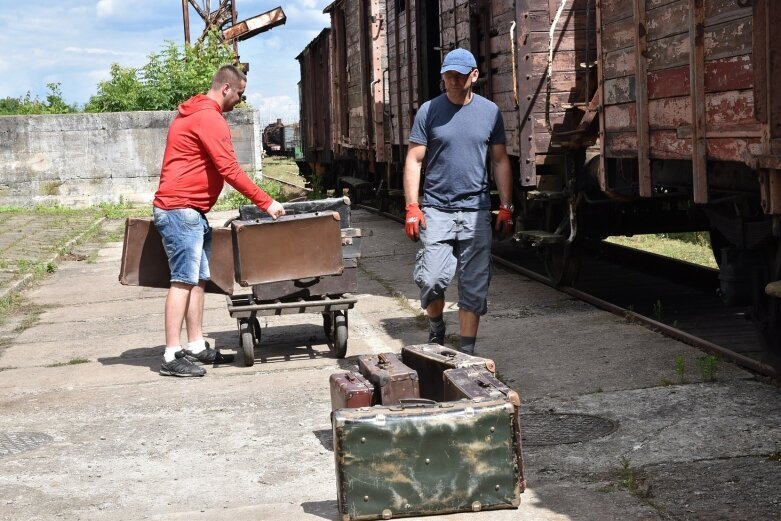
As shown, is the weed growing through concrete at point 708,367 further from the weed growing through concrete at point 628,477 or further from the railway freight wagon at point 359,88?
the railway freight wagon at point 359,88

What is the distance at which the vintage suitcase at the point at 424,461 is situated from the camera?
13.9 ft

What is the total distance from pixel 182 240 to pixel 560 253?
4018 millimetres

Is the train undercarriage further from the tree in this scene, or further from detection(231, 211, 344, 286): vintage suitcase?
the tree

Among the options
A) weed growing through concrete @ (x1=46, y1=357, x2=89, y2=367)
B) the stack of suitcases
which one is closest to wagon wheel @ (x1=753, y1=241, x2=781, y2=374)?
the stack of suitcases

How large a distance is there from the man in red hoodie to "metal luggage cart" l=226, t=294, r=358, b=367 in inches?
12.1

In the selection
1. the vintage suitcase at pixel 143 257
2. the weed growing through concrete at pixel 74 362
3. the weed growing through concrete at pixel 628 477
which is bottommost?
the weed growing through concrete at pixel 628 477

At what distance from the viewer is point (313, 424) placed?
5840mm

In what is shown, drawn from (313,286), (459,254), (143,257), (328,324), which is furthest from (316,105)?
(459,254)

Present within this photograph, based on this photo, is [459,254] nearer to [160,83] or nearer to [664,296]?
[664,296]

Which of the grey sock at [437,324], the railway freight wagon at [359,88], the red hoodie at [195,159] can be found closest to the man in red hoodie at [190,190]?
the red hoodie at [195,159]

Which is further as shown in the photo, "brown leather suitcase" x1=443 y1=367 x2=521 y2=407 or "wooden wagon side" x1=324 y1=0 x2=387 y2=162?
"wooden wagon side" x1=324 y1=0 x2=387 y2=162

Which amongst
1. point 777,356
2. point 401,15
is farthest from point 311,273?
point 401,15

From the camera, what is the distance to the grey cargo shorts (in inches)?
261

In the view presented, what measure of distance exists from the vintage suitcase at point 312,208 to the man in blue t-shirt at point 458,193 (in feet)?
4.10
